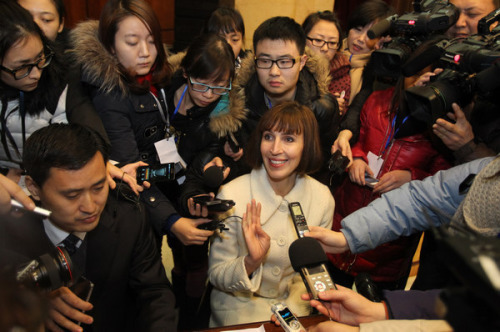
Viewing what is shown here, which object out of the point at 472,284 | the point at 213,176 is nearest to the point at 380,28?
the point at 213,176

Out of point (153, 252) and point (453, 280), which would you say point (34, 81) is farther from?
point (453, 280)

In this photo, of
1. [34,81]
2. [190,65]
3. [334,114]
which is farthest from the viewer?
[334,114]

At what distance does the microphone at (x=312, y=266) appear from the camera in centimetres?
131

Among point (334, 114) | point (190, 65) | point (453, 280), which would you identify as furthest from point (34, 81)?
point (453, 280)

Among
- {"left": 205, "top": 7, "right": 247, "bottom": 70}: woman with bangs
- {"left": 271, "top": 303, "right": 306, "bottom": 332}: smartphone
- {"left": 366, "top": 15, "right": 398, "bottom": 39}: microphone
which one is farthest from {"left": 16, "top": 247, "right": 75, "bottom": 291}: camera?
{"left": 205, "top": 7, "right": 247, "bottom": 70}: woman with bangs

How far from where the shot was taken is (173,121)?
229cm

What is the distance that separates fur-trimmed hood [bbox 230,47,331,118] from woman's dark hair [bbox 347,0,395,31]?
62 cm

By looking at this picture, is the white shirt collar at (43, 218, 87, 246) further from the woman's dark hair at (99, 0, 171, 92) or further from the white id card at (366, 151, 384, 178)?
the white id card at (366, 151, 384, 178)

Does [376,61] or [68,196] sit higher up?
[376,61]

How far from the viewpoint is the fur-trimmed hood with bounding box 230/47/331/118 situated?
228 cm

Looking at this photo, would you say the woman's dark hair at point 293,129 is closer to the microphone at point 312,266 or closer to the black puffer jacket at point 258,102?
the black puffer jacket at point 258,102

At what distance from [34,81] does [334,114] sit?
1.66m

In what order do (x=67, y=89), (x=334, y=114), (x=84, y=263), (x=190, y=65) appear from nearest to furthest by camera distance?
(x=84, y=263)
(x=67, y=89)
(x=190, y=65)
(x=334, y=114)

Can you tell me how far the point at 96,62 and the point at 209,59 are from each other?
1.92 feet
